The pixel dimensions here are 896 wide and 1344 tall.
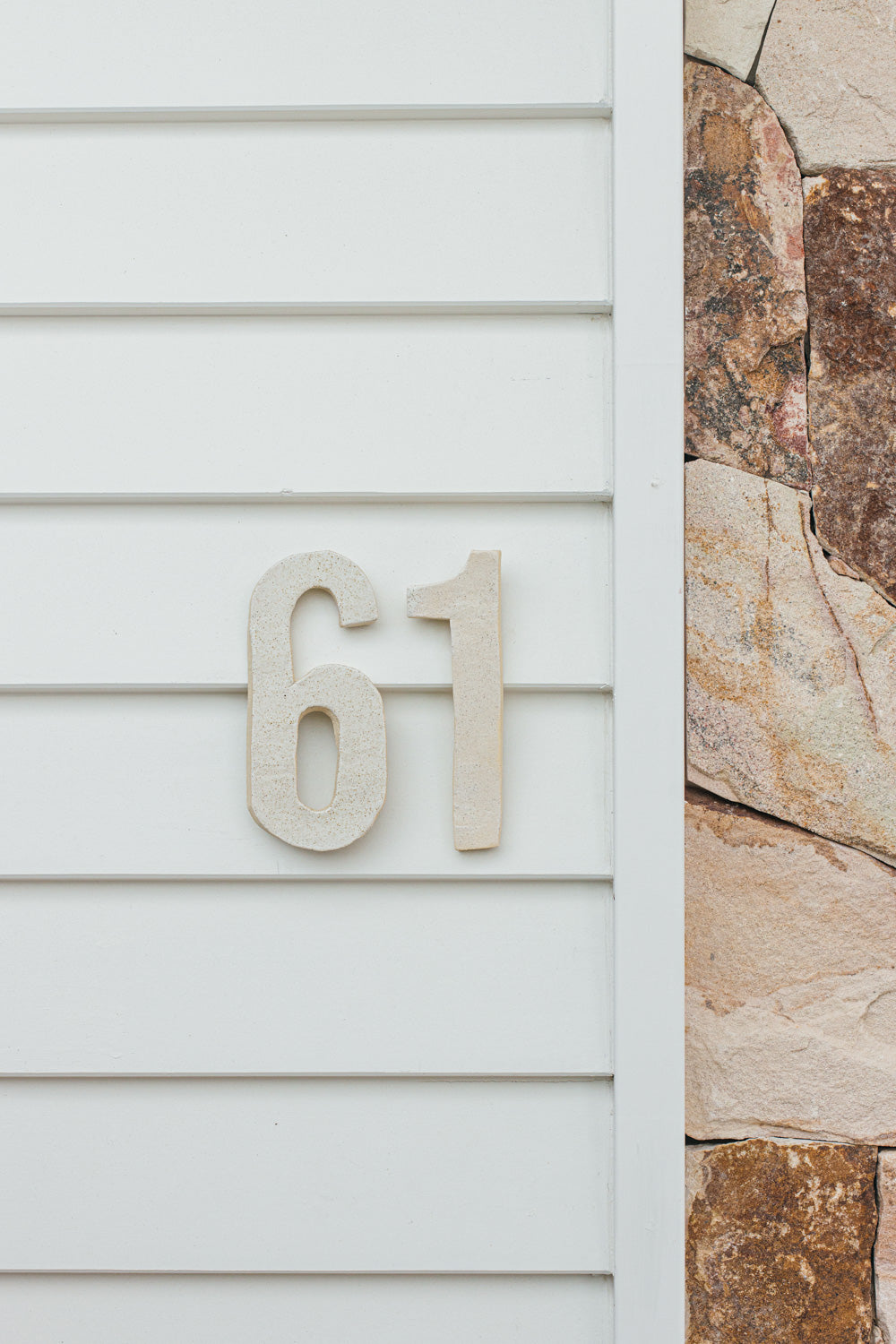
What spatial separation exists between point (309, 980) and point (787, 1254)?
559 mm

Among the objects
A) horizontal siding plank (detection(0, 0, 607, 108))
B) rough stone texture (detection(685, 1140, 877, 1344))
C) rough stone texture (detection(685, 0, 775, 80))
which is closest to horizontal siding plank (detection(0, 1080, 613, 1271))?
rough stone texture (detection(685, 1140, 877, 1344))

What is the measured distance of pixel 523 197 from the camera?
0.80 metres

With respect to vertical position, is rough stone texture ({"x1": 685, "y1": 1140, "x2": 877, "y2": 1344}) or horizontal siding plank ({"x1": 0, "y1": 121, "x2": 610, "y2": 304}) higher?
horizontal siding plank ({"x1": 0, "y1": 121, "x2": 610, "y2": 304})

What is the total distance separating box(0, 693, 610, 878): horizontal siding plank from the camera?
80 centimetres

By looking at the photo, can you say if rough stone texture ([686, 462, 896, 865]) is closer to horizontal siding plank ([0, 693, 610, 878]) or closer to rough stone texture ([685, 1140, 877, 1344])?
horizontal siding plank ([0, 693, 610, 878])

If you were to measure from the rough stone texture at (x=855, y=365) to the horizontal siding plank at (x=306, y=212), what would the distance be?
26 cm

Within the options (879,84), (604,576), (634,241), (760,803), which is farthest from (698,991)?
(879,84)

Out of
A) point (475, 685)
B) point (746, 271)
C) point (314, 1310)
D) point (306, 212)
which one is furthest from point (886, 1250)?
Answer: point (306, 212)

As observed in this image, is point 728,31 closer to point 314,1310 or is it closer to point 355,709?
point 355,709

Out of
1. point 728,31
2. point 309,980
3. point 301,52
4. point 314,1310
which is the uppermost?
point 728,31

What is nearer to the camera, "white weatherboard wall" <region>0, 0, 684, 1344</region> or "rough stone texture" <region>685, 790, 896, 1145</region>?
"white weatherboard wall" <region>0, 0, 684, 1344</region>

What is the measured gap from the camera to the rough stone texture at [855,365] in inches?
35.4

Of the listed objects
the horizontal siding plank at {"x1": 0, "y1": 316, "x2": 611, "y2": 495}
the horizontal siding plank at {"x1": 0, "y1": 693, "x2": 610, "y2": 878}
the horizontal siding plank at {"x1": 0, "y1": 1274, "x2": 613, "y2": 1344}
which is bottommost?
the horizontal siding plank at {"x1": 0, "y1": 1274, "x2": 613, "y2": 1344}

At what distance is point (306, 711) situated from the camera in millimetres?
788
